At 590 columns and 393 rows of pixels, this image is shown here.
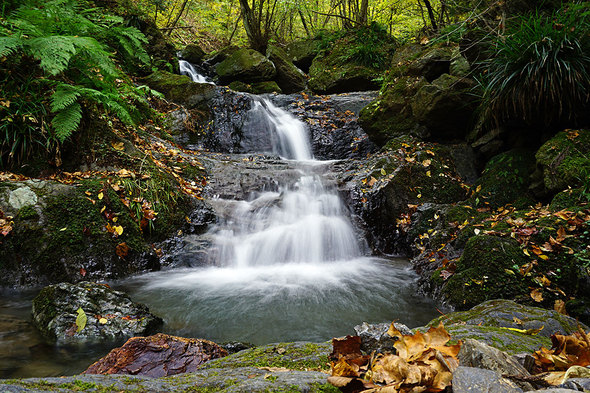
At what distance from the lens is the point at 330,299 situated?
4152mm

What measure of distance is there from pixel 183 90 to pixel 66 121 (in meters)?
6.49

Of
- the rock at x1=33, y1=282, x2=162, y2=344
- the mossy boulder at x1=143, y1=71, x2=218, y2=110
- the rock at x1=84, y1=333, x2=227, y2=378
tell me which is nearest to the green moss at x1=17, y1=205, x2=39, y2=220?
the rock at x1=33, y1=282, x2=162, y2=344

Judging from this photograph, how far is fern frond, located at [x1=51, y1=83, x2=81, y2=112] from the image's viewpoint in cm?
411

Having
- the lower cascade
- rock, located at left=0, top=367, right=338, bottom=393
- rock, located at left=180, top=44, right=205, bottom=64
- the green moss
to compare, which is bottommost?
the lower cascade

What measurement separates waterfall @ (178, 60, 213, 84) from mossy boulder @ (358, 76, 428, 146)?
8.32 metres

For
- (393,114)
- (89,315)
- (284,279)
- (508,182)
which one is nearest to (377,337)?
(89,315)

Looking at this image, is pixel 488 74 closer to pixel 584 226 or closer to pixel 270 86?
pixel 584 226

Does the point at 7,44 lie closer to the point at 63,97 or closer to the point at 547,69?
the point at 63,97

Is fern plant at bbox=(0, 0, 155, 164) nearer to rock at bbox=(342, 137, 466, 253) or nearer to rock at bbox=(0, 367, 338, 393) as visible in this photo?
rock at bbox=(0, 367, 338, 393)

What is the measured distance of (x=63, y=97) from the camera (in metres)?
4.20

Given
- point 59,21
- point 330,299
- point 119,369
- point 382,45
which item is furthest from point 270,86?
point 119,369

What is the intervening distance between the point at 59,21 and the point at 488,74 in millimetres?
7712

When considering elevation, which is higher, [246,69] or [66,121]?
[246,69]

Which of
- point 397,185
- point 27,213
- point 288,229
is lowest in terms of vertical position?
point 288,229
